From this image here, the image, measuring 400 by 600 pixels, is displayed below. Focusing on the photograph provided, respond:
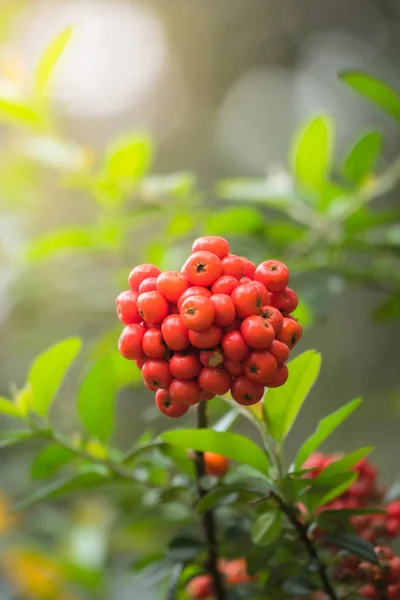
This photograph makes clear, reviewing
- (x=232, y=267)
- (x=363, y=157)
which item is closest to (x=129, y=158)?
(x=363, y=157)

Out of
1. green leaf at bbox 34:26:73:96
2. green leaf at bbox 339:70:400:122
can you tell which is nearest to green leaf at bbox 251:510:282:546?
green leaf at bbox 339:70:400:122

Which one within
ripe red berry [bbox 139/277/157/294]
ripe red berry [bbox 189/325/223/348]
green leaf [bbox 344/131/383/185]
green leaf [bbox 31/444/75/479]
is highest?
green leaf [bbox 344/131/383/185]

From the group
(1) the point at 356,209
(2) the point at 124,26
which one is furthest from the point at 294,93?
(1) the point at 356,209

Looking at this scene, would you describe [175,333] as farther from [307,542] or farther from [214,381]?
[307,542]

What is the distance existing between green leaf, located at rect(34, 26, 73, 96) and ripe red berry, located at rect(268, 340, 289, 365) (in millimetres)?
783

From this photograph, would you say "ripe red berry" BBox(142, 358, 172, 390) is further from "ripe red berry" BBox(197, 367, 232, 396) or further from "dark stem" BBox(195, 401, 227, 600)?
"dark stem" BBox(195, 401, 227, 600)

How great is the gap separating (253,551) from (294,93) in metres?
2.82

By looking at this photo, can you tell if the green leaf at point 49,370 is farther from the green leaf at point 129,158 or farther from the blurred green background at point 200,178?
the green leaf at point 129,158

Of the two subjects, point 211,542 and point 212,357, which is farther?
point 211,542

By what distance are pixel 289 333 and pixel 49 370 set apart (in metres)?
0.28

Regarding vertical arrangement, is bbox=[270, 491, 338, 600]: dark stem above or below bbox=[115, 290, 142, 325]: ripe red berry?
below

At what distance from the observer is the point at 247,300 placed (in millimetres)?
461

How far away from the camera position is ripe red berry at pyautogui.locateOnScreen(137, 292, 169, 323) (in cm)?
48

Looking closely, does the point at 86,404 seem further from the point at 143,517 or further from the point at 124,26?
the point at 124,26
